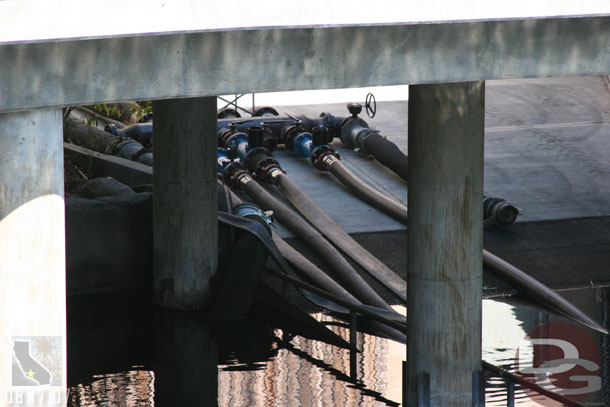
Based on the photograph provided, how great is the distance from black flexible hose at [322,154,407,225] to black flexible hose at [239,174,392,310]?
1.89 metres

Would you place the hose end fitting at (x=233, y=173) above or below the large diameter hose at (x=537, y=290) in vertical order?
above

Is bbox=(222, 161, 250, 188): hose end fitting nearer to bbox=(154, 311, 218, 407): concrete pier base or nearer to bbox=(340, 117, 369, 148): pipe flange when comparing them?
bbox=(340, 117, 369, 148): pipe flange

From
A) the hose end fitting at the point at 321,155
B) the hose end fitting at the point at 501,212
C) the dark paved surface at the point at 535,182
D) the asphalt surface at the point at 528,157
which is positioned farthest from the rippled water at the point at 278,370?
the hose end fitting at the point at 321,155

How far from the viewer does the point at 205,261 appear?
55.2ft

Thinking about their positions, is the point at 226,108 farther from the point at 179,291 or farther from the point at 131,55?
the point at 131,55

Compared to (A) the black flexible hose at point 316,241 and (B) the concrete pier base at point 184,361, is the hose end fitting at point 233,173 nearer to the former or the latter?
(A) the black flexible hose at point 316,241

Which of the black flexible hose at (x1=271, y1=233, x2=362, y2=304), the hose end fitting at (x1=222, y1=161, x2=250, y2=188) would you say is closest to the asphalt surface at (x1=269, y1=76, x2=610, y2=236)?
the black flexible hose at (x1=271, y1=233, x2=362, y2=304)

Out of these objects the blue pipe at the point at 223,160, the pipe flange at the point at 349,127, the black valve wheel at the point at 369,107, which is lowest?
the blue pipe at the point at 223,160

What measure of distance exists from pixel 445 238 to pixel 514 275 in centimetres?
575

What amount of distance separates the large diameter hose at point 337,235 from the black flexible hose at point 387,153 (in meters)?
2.78

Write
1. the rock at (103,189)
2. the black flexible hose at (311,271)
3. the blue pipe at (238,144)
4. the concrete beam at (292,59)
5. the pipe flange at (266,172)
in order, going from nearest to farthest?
the concrete beam at (292,59) → the black flexible hose at (311,271) → the rock at (103,189) → the pipe flange at (266,172) → the blue pipe at (238,144)

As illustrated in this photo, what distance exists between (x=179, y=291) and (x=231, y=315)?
2.90ft

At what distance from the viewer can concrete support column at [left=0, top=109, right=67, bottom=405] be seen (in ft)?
26.7

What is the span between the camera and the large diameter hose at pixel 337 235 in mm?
17328
